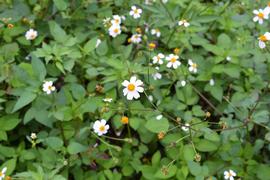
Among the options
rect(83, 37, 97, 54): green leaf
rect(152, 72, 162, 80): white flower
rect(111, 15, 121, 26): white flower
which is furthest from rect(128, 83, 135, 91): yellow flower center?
rect(111, 15, 121, 26): white flower

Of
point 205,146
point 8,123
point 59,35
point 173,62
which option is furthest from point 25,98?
point 205,146

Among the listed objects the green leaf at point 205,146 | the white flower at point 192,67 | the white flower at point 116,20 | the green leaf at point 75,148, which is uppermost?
the white flower at point 116,20

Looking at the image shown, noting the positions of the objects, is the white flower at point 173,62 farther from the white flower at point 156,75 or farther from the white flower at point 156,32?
the white flower at point 156,32

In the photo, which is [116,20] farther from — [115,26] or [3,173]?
[3,173]

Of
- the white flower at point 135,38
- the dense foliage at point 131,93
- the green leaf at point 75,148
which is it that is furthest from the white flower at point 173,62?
the green leaf at point 75,148

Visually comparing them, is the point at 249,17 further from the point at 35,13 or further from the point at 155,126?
the point at 35,13

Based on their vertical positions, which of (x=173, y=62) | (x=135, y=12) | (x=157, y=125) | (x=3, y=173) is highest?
(x=135, y=12)

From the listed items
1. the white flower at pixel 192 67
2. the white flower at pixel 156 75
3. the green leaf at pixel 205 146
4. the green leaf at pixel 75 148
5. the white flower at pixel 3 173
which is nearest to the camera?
the white flower at pixel 3 173

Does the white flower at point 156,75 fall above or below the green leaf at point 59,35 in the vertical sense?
below
